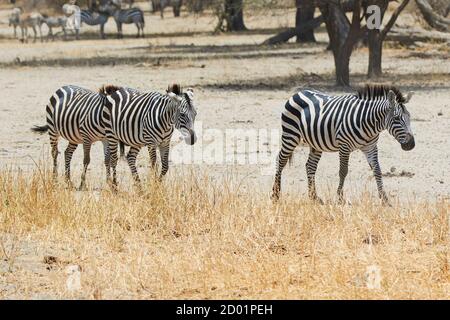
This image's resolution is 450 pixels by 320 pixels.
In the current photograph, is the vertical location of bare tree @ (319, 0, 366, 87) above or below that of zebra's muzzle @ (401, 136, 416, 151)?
below

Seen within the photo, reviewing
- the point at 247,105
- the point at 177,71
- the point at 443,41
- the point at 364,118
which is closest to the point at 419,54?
the point at 443,41

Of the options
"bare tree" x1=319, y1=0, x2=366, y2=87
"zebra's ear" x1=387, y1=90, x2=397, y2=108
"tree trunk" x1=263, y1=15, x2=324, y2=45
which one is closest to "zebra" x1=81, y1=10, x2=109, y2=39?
"tree trunk" x1=263, y1=15, x2=324, y2=45

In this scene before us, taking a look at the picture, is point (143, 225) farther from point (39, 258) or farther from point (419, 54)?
point (419, 54)

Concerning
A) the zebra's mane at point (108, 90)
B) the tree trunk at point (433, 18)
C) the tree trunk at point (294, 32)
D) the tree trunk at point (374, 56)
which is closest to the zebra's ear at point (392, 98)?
the zebra's mane at point (108, 90)

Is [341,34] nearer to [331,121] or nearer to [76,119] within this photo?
[76,119]

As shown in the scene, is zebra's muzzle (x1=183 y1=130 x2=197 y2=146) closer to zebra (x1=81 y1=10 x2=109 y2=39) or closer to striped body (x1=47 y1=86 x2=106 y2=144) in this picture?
striped body (x1=47 y1=86 x2=106 y2=144)

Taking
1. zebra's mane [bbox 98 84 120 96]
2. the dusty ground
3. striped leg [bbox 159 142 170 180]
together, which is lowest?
the dusty ground

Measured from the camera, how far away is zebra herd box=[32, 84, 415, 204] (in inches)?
437

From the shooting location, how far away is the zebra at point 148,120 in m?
11.3

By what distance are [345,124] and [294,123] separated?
23.1 inches

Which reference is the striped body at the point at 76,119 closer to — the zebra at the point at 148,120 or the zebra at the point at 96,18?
the zebra at the point at 148,120

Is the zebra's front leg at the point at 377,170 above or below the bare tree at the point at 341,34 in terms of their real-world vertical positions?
above

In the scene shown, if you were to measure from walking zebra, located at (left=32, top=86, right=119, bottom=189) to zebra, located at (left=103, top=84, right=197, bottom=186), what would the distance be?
0.75 ft
